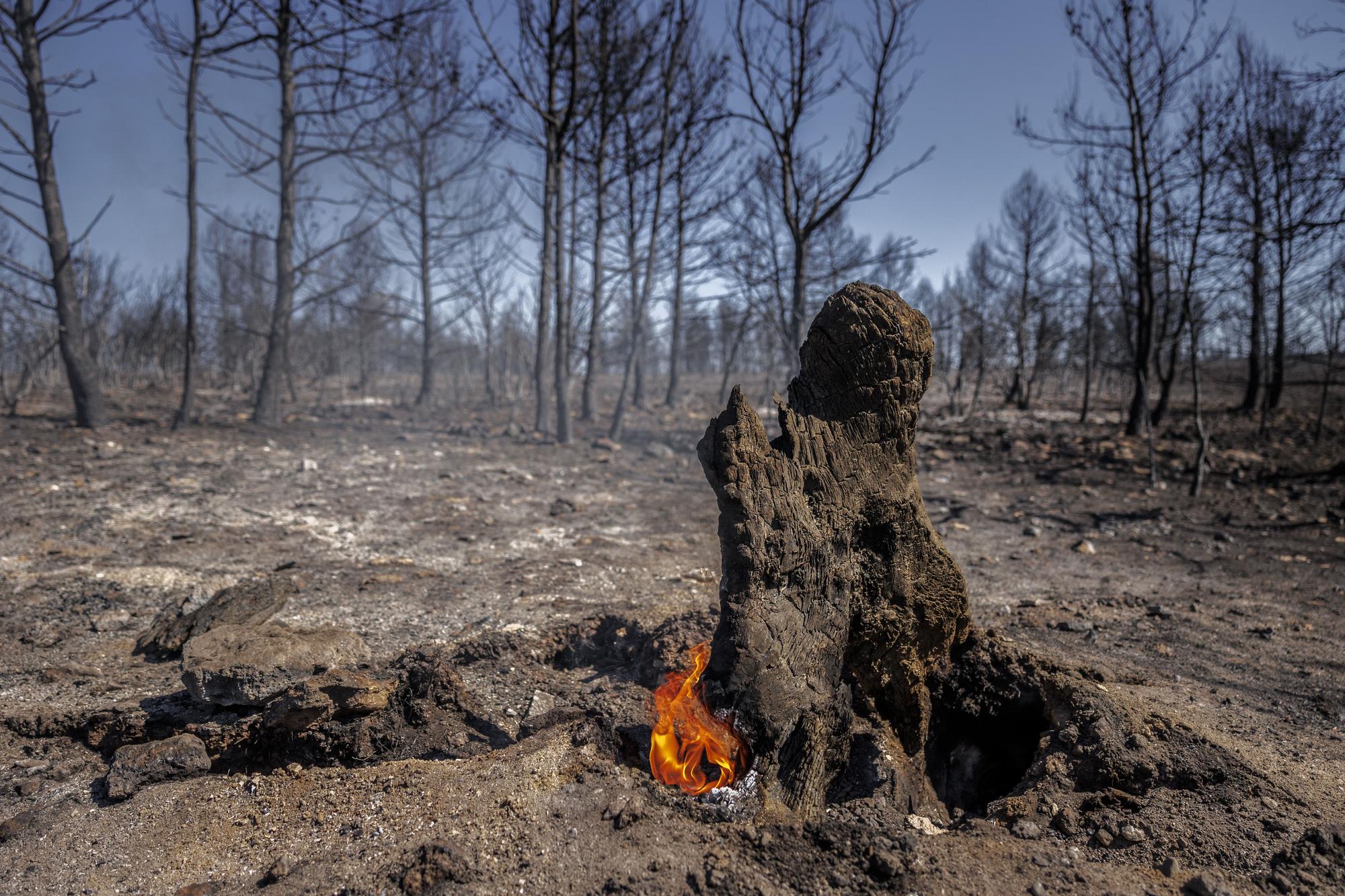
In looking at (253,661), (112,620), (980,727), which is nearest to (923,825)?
(980,727)

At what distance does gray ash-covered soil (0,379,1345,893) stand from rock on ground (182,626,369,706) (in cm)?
14

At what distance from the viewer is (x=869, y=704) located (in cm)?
280

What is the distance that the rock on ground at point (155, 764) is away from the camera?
246cm

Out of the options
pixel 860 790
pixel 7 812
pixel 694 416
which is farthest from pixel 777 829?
pixel 694 416

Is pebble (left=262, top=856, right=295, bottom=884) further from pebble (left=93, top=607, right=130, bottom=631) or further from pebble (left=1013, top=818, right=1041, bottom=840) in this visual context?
pebble (left=93, top=607, right=130, bottom=631)

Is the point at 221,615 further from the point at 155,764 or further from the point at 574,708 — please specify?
the point at 574,708

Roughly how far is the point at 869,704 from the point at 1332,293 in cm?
1511

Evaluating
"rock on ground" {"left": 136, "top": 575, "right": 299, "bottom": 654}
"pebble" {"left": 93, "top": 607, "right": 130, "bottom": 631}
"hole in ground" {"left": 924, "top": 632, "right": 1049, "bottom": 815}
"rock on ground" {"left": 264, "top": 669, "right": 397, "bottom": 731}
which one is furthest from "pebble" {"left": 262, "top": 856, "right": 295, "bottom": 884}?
"pebble" {"left": 93, "top": 607, "right": 130, "bottom": 631}

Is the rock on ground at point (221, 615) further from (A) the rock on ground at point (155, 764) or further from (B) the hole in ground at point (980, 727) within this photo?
(B) the hole in ground at point (980, 727)

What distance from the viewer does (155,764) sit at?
2551mm

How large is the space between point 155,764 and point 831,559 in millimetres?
2668

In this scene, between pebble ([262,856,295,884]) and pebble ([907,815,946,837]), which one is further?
pebble ([907,815,946,837])

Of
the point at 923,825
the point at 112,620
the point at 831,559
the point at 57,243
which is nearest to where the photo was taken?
the point at 923,825

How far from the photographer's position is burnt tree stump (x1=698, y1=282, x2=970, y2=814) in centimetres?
244
